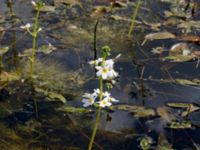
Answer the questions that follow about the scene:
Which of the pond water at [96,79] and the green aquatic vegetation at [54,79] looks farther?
the green aquatic vegetation at [54,79]

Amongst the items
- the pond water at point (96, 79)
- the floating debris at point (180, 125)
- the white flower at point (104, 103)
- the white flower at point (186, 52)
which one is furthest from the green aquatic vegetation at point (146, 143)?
the white flower at point (186, 52)

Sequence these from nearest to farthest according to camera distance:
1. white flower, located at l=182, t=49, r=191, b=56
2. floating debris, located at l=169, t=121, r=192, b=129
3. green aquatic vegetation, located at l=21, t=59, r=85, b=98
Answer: floating debris, located at l=169, t=121, r=192, b=129
green aquatic vegetation, located at l=21, t=59, r=85, b=98
white flower, located at l=182, t=49, r=191, b=56

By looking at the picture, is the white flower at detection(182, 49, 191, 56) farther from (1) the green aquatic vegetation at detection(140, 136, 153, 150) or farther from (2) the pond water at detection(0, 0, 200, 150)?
(1) the green aquatic vegetation at detection(140, 136, 153, 150)

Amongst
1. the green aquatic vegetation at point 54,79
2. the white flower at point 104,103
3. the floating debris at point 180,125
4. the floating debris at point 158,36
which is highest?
the white flower at point 104,103

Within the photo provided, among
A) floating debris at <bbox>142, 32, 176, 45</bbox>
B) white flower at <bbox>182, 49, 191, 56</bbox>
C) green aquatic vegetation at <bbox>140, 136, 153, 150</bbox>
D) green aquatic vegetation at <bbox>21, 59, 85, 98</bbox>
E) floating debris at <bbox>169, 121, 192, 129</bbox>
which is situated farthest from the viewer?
floating debris at <bbox>142, 32, 176, 45</bbox>

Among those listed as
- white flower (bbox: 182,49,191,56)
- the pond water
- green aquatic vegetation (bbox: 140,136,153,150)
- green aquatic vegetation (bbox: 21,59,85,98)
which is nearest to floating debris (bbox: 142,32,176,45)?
the pond water

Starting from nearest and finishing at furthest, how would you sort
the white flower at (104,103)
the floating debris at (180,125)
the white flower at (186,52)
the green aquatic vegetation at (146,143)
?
the white flower at (104,103)
the green aquatic vegetation at (146,143)
the floating debris at (180,125)
the white flower at (186,52)

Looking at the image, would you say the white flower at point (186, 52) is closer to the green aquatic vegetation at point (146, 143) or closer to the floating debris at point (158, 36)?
the floating debris at point (158, 36)

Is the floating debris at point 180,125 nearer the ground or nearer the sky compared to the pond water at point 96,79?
nearer the ground

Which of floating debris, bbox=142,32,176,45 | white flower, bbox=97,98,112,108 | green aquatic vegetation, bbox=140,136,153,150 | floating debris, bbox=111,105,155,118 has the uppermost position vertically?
white flower, bbox=97,98,112,108
